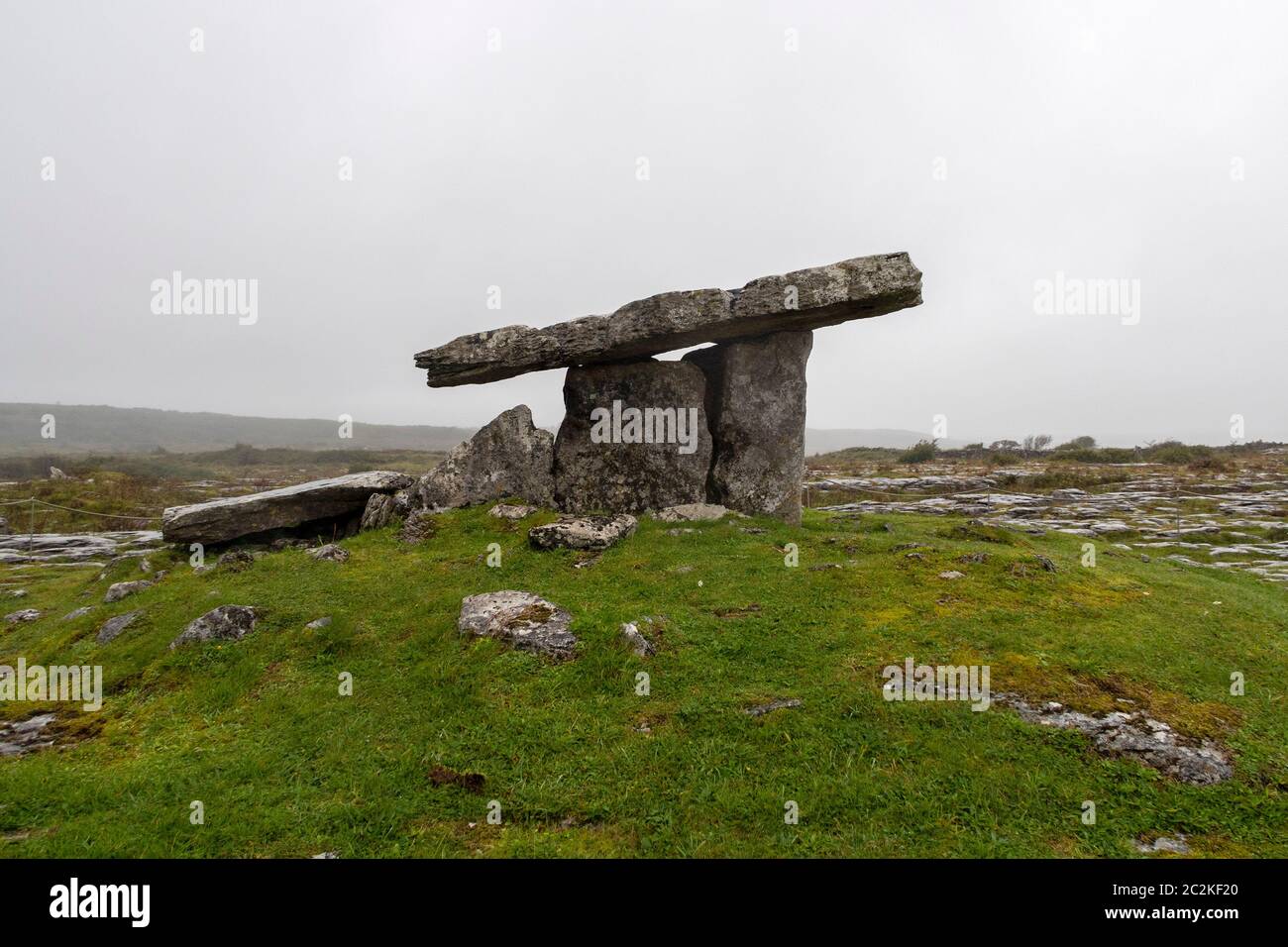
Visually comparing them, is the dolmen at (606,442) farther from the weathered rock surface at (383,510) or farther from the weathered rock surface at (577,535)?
the weathered rock surface at (577,535)

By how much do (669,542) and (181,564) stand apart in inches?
462

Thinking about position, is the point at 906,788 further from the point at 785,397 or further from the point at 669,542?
the point at 785,397

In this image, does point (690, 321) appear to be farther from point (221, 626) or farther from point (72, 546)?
point (72, 546)

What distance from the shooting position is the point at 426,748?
725 cm

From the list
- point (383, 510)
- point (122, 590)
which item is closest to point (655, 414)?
point (383, 510)

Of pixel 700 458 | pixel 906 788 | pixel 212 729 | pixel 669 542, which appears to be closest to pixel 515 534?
pixel 669 542

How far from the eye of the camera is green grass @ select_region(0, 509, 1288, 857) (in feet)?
19.0

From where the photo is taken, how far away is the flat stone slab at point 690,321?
14.7m

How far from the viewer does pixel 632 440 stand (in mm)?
17859

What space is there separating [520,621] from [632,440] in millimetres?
8787

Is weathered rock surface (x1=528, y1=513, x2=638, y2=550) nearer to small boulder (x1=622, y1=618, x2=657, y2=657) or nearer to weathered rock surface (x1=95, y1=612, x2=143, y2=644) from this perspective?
small boulder (x1=622, y1=618, x2=657, y2=657)

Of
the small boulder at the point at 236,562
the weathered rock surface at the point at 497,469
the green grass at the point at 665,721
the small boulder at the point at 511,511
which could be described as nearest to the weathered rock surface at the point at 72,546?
the small boulder at the point at 236,562

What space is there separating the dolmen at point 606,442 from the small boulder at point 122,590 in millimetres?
3594
